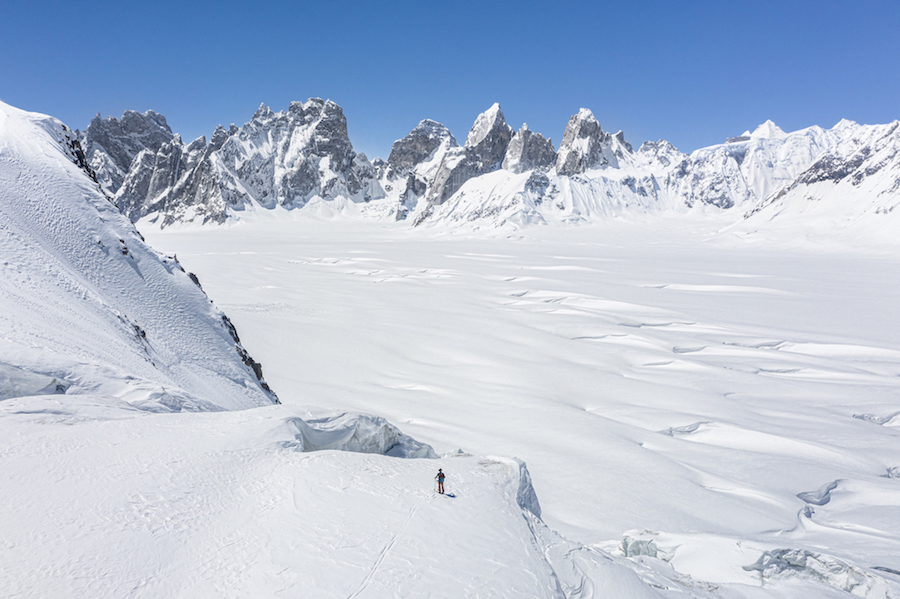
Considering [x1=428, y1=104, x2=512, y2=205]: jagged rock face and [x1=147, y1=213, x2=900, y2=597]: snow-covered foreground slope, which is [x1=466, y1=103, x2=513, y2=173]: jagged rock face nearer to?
[x1=428, y1=104, x2=512, y2=205]: jagged rock face

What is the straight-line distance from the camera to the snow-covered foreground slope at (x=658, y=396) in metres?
7.34

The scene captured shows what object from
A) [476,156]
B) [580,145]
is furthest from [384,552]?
[580,145]

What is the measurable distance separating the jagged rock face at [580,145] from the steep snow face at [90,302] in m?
137

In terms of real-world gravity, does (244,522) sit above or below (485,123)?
below

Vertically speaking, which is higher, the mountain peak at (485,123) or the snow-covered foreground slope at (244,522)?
the mountain peak at (485,123)

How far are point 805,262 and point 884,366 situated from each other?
150ft

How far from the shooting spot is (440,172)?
136 metres

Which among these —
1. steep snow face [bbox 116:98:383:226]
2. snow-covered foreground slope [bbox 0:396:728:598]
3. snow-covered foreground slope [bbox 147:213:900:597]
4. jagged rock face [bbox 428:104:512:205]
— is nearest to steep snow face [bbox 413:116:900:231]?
jagged rock face [bbox 428:104:512:205]

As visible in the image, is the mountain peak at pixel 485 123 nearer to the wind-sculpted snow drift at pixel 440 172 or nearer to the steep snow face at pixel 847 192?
the wind-sculpted snow drift at pixel 440 172

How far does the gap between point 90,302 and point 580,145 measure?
14924 cm

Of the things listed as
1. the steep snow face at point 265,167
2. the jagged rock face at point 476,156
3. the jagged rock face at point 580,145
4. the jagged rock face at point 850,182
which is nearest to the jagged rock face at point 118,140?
the steep snow face at point 265,167

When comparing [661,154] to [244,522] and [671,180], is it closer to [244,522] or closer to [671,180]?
[671,180]

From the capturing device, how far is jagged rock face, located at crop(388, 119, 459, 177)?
178 m

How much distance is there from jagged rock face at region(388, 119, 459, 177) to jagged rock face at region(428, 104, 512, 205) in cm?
2928
